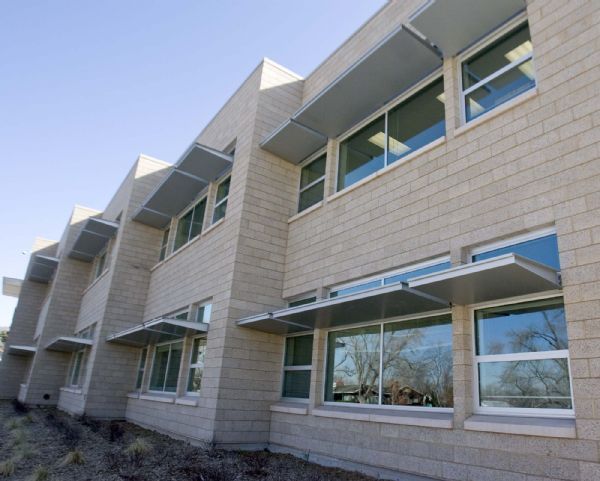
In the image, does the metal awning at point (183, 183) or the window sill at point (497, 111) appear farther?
the metal awning at point (183, 183)

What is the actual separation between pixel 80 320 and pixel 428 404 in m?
18.4

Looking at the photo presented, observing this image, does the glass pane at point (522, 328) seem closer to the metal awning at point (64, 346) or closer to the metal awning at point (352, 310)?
the metal awning at point (352, 310)

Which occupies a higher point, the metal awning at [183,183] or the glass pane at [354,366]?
the metal awning at [183,183]

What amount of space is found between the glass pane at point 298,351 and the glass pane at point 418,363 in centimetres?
213

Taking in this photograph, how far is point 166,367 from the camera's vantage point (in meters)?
13.2

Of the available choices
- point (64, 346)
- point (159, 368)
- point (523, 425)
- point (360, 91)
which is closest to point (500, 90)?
point (360, 91)

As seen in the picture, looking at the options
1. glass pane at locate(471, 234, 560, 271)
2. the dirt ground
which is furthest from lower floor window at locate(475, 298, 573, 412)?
the dirt ground

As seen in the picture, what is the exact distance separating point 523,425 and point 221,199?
927cm

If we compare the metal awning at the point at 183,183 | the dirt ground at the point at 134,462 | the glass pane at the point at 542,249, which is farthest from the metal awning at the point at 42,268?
the glass pane at the point at 542,249

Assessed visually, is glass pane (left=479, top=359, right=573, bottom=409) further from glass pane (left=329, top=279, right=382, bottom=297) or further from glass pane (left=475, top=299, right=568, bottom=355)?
glass pane (left=329, top=279, right=382, bottom=297)

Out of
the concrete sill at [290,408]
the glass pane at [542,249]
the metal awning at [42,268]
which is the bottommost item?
the concrete sill at [290,408]

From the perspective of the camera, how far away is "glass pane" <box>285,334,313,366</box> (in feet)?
30.4

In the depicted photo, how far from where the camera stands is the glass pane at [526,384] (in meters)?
5.14

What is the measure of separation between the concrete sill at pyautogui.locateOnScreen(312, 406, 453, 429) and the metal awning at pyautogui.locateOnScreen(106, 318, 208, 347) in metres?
3.19
